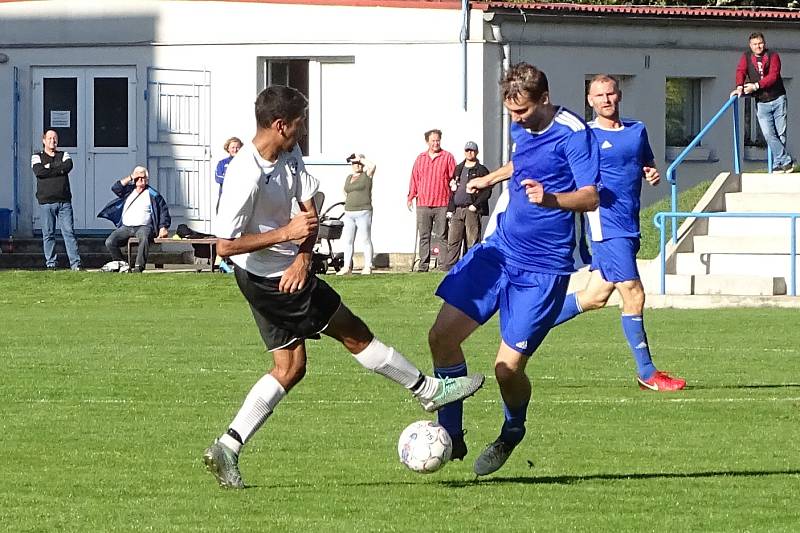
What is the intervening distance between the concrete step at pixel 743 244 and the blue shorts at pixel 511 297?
50.0 ft

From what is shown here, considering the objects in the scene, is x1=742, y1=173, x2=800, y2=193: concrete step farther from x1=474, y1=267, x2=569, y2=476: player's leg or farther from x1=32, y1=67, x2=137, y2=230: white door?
x1=474, y1=267, x2=569, y2=476: player's leg

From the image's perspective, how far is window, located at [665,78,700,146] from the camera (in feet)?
116

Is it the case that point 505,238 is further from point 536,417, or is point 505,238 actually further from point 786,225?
point 786,225

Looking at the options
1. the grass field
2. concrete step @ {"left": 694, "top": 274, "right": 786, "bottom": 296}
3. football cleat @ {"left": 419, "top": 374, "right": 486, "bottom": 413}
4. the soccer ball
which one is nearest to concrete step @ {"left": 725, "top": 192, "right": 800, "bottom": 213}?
concrete step @ {"left": 694, "top": 274, "right": 786, "bottom": 296}

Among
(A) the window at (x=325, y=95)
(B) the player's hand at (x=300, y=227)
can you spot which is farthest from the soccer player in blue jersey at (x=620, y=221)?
(A) the window at (x=325, y=95)

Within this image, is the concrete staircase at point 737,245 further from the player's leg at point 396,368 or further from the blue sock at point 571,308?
the player's leg at point 396,368

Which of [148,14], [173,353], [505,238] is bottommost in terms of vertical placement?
[173,353]

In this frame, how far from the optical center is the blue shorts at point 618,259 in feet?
45.0

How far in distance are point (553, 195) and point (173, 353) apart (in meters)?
8.27

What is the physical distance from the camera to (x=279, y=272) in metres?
8.95

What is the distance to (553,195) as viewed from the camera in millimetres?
9016

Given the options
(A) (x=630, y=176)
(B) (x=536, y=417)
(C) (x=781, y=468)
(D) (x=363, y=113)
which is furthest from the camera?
(D) (x=363, y=113)

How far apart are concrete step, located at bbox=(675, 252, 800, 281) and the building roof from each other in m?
7.84

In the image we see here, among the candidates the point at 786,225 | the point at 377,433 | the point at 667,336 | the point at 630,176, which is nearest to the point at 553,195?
the point at 377,433
